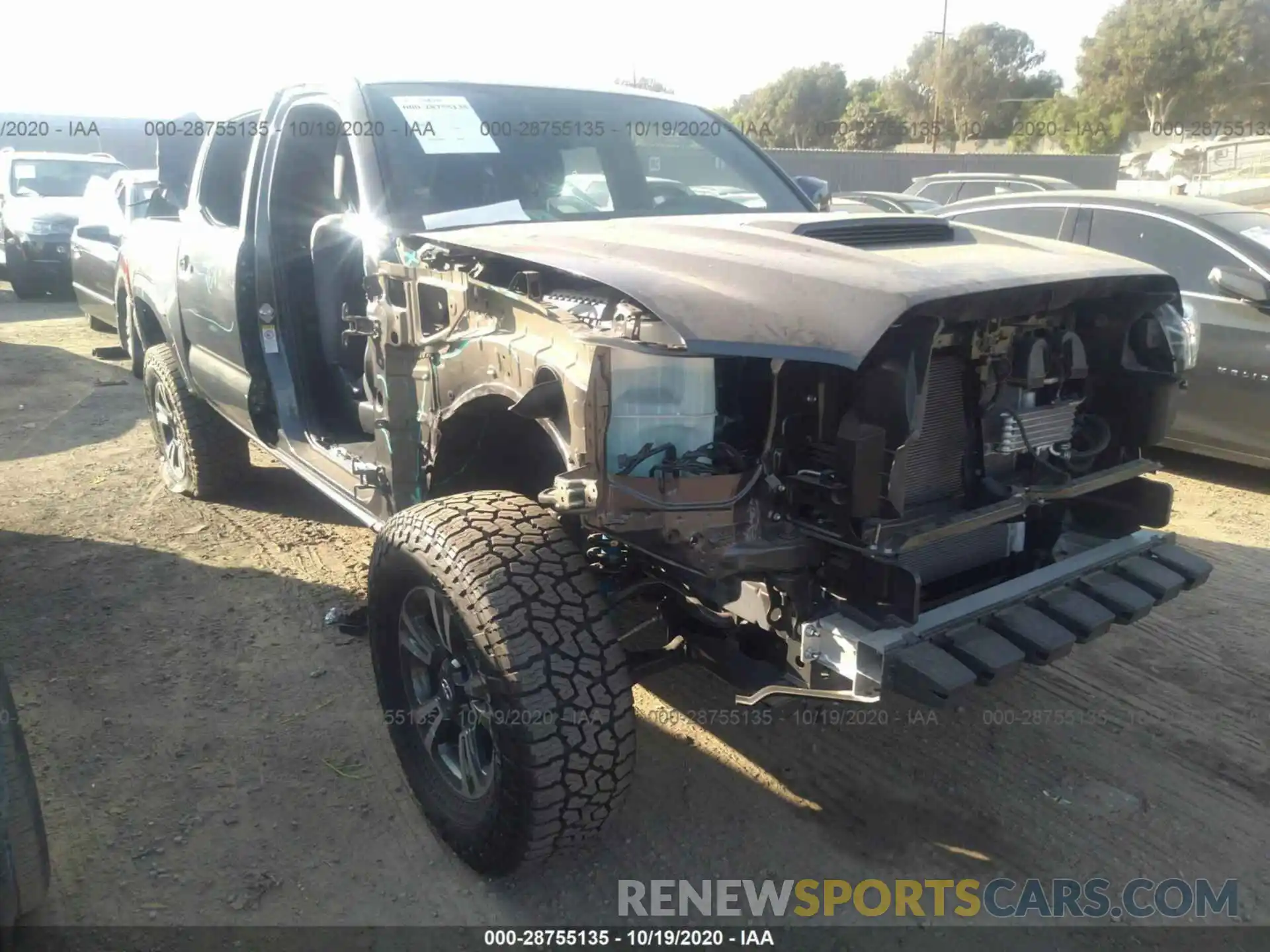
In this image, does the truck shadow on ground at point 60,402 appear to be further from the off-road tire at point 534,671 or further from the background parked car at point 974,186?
the background parked car at point 974,186

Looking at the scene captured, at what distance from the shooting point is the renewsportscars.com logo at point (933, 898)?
2.54 meters

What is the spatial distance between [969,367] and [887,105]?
5190 cm

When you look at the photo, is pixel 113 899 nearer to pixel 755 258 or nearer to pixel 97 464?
pixel 755 258

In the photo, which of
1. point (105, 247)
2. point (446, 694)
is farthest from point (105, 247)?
point (446, 694)

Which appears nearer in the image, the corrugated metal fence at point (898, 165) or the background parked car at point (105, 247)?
the background parked car at point (105, 247)

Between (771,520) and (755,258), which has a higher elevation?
(755,258)

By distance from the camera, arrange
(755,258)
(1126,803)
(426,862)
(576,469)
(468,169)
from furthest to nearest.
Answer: (468,169)
(1126,803)
(426,862)
(755,258)
(576,469)

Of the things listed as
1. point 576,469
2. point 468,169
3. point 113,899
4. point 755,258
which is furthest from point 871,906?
point 468,169

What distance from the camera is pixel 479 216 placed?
3273mm

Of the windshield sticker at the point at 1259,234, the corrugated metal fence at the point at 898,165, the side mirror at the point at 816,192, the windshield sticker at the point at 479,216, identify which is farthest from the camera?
the corrugated metal fence at the point at 898,165

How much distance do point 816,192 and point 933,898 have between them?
2782 millimetres

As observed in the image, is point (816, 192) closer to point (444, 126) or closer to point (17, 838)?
point (444, 126)

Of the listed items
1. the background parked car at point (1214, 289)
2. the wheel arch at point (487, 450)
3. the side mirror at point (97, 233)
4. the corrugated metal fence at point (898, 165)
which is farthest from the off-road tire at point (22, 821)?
the corrugated metal fence at point (898, 165)

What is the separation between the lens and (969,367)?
8.50 feet
